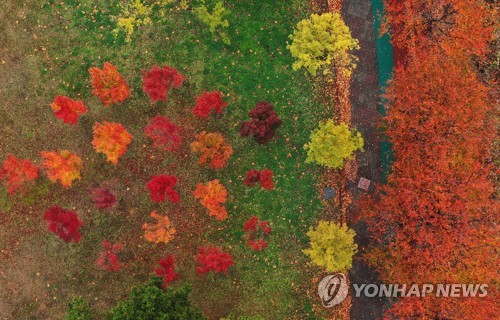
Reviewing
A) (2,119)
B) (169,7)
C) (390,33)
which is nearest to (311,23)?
(390,33)

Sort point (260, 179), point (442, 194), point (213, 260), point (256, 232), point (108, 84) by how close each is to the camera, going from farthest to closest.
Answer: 1. point (260, 179)
2. point (256, 232)
3. point (213, 260)
4. point (108, 84)
5. point (442, 194)

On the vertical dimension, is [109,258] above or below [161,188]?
below

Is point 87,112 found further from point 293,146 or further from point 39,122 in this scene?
point 293,146

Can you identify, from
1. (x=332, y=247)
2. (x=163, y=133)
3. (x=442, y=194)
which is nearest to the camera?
(x=442, y=194)

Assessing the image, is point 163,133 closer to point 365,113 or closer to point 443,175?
point 365,113

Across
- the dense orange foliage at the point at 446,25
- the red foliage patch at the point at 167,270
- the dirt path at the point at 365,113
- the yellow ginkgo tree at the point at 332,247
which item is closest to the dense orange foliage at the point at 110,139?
the red foliage patch at the point at 167,270

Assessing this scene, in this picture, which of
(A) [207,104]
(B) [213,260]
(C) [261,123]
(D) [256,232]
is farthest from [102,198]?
(C) [261,123]

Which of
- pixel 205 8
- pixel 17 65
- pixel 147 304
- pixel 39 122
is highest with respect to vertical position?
pixel 205 8
